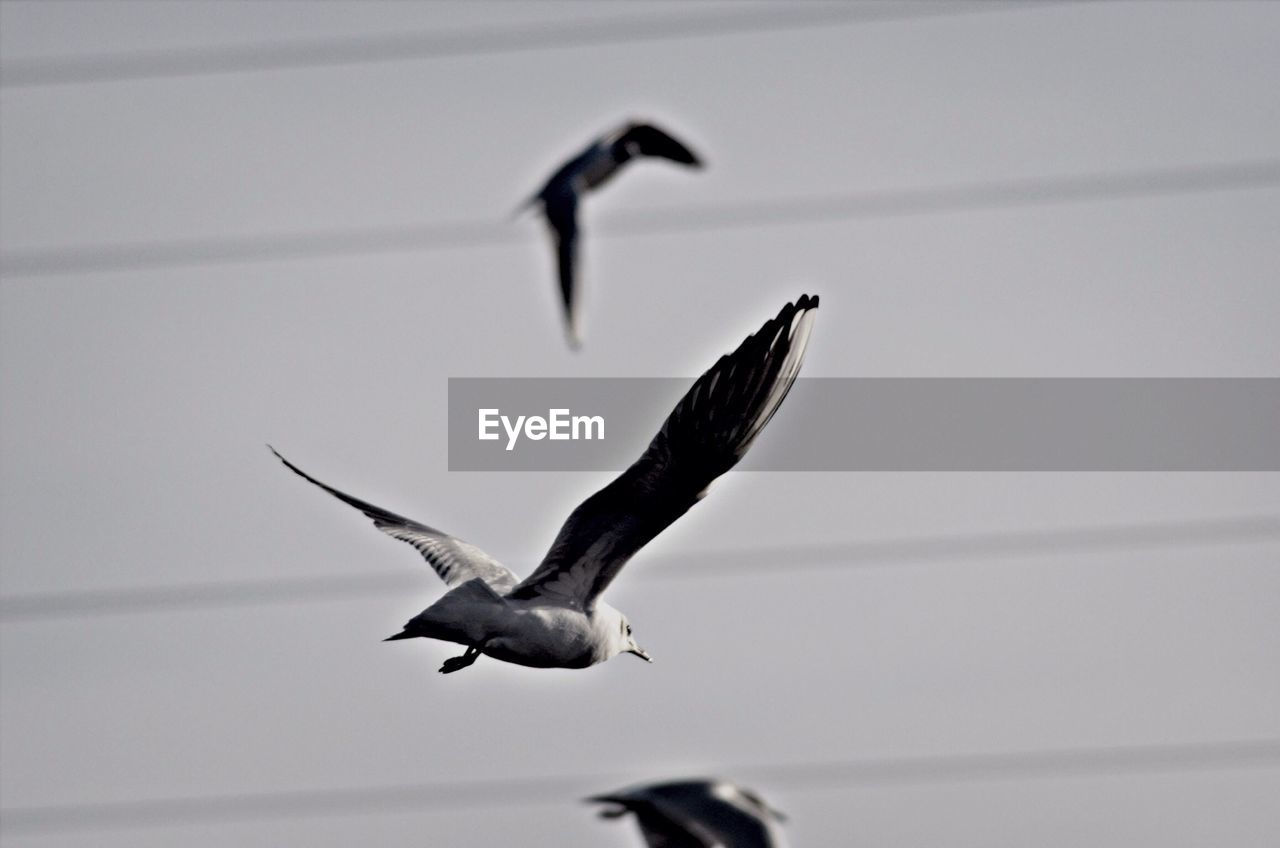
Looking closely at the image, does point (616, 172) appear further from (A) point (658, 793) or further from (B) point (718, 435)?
(A) point (658, 793)

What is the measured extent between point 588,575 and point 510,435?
2109 millimetres

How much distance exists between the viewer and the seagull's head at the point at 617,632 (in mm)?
8188

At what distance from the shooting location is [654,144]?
797 centimetres

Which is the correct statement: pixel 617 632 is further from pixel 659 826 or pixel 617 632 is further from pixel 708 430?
pixel 659 826

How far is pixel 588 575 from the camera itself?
→ 26.4 ft

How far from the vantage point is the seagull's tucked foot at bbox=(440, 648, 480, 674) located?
7645 mm

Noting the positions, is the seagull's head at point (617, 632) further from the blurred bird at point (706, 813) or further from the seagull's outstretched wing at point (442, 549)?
the blurred bird at point (706, 813)

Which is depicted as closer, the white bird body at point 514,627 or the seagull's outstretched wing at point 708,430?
the white bird body at point 514,627

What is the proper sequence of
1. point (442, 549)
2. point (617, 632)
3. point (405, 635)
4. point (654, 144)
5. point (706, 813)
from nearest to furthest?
1. point (706, 813)
2. point (405, 635)
3. point (654, 144)
4. point (617, 632)
5. point (442, 549)

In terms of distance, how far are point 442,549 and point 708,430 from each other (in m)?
1.65

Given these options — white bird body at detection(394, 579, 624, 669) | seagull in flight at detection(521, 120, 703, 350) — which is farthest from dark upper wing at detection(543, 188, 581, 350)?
white bird body at detection(394, 579, 624, 669)

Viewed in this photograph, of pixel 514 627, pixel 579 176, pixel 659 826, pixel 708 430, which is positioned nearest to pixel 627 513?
pixel 708 430

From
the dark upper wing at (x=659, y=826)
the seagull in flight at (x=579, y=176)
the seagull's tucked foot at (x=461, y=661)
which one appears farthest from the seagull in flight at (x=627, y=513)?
the dark upper wing at (x=659, y=826)

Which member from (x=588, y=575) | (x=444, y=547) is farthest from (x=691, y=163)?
(x=444, y=547)
